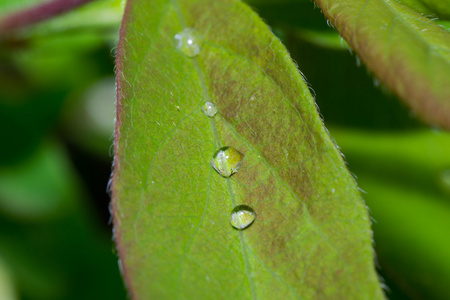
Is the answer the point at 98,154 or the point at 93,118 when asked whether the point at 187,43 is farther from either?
the point at 93,118

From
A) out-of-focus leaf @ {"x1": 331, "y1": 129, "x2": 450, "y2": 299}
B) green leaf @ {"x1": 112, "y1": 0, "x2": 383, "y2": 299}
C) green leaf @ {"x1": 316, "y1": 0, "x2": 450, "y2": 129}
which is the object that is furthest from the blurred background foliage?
green leaf @ {"x1": 112, "y1": 0, "x2": 383, "y2": 299}

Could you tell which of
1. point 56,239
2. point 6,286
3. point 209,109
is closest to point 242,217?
point 209,109

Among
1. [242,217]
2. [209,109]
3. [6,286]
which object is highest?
[209,109]

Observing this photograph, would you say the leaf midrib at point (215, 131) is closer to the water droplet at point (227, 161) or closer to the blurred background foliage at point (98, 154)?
the water droplet at point (227, 161)

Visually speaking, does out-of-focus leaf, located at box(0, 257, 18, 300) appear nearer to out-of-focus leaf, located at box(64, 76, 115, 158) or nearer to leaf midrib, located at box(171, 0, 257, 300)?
out-of-focus leaf, located at box(64, 76, 115, 158)

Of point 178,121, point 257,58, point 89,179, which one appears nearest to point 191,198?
point 178,121

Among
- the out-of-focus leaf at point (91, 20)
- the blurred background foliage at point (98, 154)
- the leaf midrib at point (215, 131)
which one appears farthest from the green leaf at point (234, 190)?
the out-of-focus leaf at point (91, 20)

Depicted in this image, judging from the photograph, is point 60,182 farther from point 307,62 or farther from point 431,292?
point 431,292
